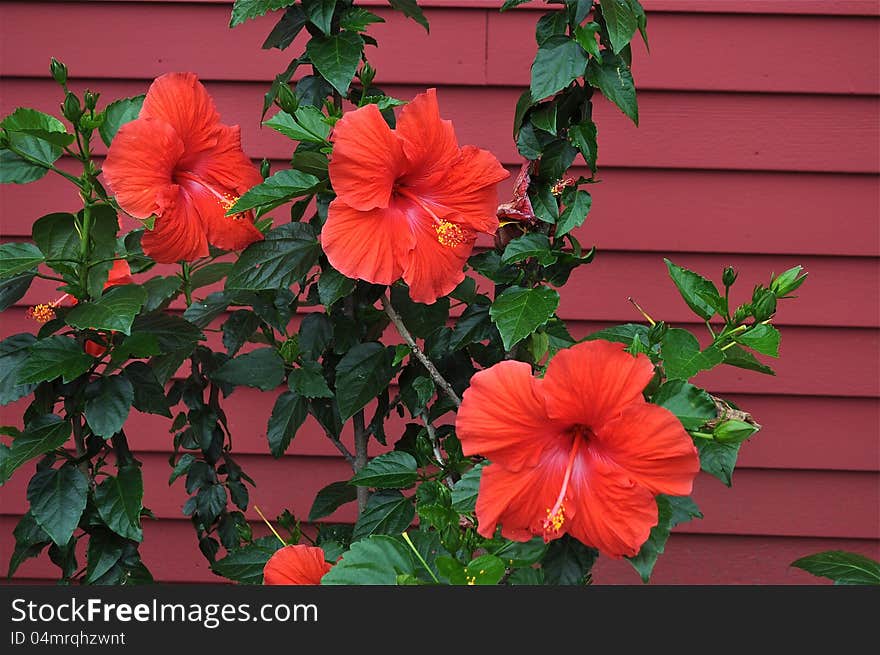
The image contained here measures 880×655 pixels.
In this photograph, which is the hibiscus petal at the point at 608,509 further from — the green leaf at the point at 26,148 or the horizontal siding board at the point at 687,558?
the horizontal siding board at the point at 687,558

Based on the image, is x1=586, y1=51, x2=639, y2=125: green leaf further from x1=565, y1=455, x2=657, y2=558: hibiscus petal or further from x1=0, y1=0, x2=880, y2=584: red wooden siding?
x1=0, y1=0, x2=880, y2=584: red wooden siding

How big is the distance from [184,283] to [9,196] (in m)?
1.00

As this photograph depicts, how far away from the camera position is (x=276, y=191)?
1.20 m

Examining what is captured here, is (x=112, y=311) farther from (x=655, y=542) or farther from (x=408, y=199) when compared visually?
(x=655, y=542)

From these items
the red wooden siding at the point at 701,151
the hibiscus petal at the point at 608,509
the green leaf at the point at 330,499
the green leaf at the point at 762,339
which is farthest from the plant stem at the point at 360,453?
the red wooden siding at the point at 701,151

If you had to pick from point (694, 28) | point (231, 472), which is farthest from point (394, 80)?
point (231, 472)

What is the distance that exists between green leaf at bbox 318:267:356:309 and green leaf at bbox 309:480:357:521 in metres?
0.48

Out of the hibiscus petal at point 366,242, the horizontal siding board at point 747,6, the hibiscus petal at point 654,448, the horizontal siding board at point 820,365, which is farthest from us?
the horizontal siding board at point 820,365

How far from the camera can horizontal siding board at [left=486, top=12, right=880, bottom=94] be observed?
7.23 feet

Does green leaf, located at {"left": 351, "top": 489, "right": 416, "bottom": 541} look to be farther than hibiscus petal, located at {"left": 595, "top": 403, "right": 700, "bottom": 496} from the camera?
Yes

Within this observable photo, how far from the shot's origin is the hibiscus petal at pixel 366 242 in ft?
3.84

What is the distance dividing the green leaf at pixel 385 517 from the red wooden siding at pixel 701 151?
3.19 ft

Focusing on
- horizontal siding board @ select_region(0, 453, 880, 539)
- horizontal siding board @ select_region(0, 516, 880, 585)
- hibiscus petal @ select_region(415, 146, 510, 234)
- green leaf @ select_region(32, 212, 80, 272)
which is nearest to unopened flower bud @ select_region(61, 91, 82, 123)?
green leaf @ select_region(32, 212, 80, 272)

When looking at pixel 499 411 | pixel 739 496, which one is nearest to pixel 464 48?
pixel 739 496
